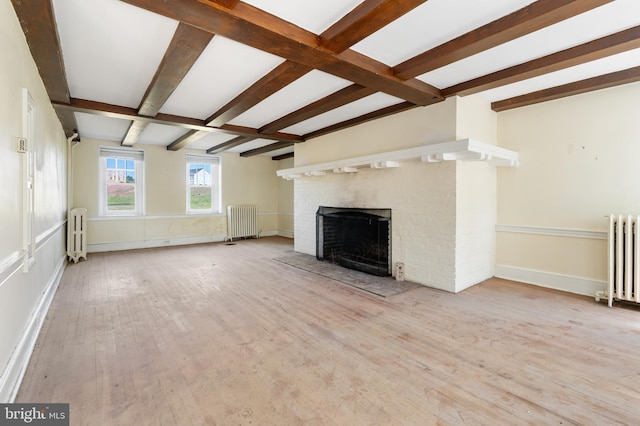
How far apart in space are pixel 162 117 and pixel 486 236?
500 centimetres

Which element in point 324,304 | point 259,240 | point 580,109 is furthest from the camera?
point 259,240

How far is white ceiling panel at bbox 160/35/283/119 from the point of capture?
2639 millimetres

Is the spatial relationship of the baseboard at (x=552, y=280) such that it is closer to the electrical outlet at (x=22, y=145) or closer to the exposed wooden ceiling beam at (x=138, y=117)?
the exposed wooden ceiling beam at (x=138, y=117)

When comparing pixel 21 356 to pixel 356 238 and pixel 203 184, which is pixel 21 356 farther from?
pixel 203 184

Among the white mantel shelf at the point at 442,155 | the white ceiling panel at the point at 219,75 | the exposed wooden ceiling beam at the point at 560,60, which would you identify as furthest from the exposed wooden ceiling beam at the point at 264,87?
the exposed wooden ceiling beam at the point at 560,60

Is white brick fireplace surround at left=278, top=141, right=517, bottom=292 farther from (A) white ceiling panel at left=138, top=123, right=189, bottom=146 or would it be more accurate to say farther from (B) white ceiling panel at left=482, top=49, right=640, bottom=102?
(A) white ceiling panel at left=138, top=123, right=189, bottom=146

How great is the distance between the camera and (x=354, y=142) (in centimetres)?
484

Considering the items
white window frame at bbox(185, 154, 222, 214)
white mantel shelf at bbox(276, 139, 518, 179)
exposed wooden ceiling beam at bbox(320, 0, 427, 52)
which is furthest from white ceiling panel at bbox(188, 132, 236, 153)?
exposed wooden ceiling beam at bbox(320, 0, 427, 52)

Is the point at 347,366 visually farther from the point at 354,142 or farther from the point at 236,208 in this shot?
the point at 236,208

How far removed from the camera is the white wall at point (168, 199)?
6430mm

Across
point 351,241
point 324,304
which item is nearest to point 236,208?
point 351,241

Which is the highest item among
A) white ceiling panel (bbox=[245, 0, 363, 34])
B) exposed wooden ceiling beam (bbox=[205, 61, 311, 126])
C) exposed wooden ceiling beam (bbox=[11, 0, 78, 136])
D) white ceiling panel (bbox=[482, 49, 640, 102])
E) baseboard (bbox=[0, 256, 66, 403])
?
white ceiling panel (bbox=[482, 49, 640, 102])

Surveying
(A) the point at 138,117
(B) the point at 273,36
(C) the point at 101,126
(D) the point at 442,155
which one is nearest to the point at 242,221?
(C) the point at 101,126

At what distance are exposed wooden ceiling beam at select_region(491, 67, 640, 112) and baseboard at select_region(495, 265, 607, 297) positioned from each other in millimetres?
2189
